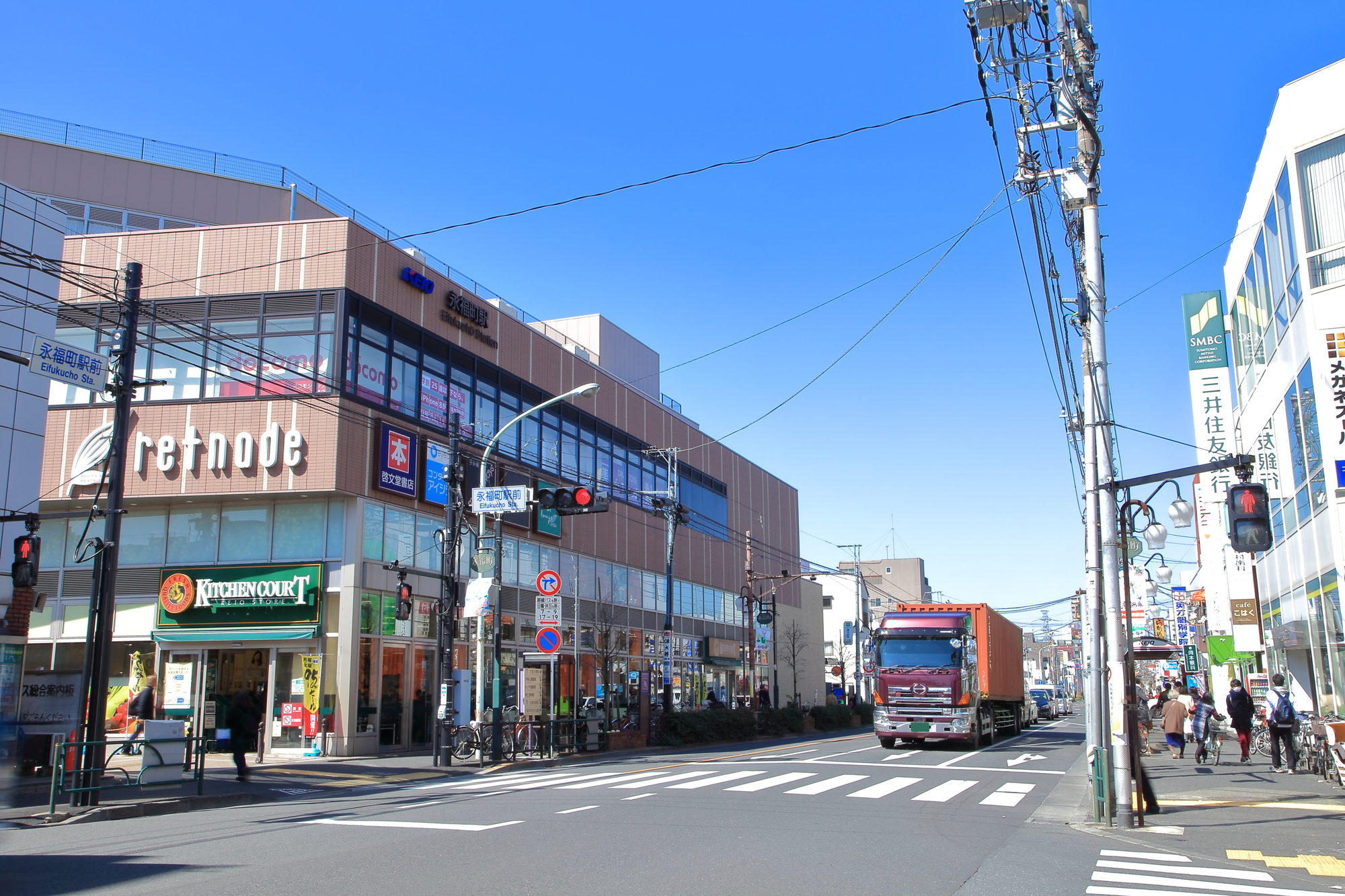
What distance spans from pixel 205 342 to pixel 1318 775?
87.7 feet

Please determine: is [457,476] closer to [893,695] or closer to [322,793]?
[322,793]

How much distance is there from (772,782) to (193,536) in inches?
685

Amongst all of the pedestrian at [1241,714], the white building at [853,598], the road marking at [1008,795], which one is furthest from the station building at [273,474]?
the white building at [853,598]

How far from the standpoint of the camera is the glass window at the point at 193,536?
2775 cm

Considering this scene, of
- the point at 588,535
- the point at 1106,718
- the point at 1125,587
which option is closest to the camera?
the point at 1106,718

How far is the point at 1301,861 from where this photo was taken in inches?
430

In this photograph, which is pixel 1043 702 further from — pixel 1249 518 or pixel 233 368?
pixel 1249 518

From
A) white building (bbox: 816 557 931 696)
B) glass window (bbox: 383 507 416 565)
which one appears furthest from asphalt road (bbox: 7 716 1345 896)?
white building (bbox: 816 557 931 696)

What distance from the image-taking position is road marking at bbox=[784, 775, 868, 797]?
16.9m

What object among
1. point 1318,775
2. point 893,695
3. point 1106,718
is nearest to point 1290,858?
→ point 1106,718

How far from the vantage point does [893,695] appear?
91.6 ft

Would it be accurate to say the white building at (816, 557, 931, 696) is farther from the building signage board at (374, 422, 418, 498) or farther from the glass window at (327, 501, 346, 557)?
the glass window at (327, 501, 346, 557)

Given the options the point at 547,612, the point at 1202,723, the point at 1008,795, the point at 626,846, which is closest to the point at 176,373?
the point at 547,612

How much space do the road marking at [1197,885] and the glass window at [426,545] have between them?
22.8m
